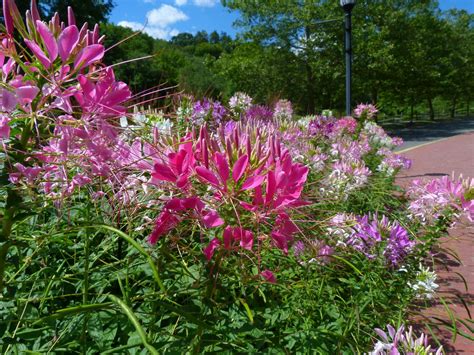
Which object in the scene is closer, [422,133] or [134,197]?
[134,197]

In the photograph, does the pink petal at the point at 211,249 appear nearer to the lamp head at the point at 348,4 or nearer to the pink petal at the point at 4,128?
the pink petal at the point at 4,128

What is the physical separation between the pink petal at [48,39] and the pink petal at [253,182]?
42 cm

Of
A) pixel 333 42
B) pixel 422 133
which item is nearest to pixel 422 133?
pixel 422 133

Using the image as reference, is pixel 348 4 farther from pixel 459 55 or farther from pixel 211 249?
pixel 459 55

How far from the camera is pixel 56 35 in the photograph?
76 centimetres

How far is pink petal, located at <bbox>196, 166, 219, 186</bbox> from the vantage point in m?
0.80

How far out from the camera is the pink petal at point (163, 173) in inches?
32.2

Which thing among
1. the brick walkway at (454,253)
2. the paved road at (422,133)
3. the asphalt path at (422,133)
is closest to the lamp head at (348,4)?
the brick walkway at (454,253)

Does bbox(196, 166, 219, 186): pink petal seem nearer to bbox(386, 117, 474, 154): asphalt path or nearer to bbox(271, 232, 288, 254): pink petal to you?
bbox(271, 232, 288, 254): pink petal

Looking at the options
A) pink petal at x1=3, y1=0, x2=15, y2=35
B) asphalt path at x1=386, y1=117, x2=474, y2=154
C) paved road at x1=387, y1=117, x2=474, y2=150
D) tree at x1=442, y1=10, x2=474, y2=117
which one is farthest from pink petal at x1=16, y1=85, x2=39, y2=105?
tree at x1=442, y1=10, x2=474, y2=117

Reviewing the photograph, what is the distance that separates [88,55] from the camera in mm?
734

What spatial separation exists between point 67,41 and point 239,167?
0.39 meters

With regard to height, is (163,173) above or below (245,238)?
above

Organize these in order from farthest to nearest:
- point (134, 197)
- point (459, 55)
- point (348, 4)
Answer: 1. point (459, 55)
2. point (348, 4)
3. point (134, 197)
